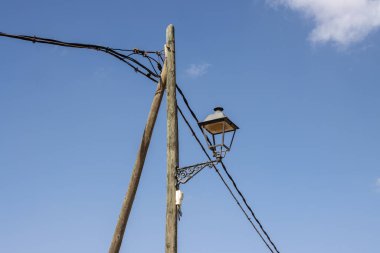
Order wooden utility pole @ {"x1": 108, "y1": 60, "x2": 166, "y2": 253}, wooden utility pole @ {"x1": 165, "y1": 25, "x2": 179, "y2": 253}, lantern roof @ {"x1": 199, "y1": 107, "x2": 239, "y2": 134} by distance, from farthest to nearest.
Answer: lantern roof @ {"x1": 199, "y1": 107, "x2": 239, "y2": 134}
wooden utility pole @ {"x1": 108, "y1": 60, "x2": 166, "y2": 253}
wooden utility pole @ {"x1": 165, "y1": 25, "x2": 179, "y2": 253}

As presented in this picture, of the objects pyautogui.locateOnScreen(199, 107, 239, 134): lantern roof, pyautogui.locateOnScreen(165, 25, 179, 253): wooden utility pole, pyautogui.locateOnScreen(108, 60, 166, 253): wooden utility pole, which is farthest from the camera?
pyautogui.locateOnScreen(199, 107, 239, 134): lantern roof

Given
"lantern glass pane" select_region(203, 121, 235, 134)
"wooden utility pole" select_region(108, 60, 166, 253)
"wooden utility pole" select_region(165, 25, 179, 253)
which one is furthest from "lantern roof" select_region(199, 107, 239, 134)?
"wooden utility pole" select_region(108, 60, 166, 253)

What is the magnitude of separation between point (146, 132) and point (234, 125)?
56.2 inches

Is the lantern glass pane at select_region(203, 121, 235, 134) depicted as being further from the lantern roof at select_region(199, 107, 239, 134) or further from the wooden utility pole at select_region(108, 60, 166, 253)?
the wooden utility pole at select_region(108, 60, 166, 253)

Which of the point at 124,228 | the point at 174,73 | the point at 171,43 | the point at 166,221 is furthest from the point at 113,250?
the point at 171,43

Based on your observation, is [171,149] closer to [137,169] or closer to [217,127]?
[137,169]

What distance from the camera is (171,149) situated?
304 inches

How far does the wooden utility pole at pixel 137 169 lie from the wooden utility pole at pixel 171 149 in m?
0.22

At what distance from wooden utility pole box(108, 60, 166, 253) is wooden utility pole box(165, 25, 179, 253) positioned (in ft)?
0.71

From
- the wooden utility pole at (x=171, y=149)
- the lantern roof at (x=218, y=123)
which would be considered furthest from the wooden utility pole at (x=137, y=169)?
the lantern roof at (x=218, y=123)

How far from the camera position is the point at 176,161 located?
25.2 feet

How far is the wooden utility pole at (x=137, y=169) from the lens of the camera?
7.71 metres

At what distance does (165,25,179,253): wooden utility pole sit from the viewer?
7109 millimetres

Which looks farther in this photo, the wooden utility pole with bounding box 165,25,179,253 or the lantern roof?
the lantern roof
